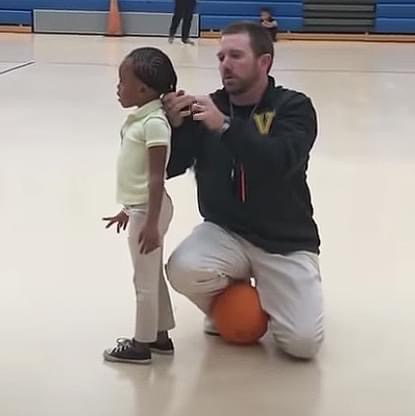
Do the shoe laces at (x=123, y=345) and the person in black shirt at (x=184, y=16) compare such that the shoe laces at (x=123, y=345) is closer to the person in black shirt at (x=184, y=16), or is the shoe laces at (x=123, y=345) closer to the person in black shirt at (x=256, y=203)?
the person in black shirt at (x=256, y=203)

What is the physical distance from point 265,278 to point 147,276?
0.42 meters

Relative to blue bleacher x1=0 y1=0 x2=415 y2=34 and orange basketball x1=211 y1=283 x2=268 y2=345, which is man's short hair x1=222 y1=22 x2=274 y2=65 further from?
blue bleacher x1=0 y1=0 x2=415 y2=34

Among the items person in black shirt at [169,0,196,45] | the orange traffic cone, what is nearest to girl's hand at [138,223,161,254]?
person in black shirt at [169,0,196,45]

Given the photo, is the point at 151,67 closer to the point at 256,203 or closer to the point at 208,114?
the point at 208,114

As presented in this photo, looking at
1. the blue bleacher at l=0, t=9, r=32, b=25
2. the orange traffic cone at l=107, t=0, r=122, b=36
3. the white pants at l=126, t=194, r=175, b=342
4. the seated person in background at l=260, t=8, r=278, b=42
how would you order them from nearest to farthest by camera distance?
the white pants at l=126, t=194, r=175, b=342 < the seated person in background at l=260, t=8, r=278, b=42 < the orange traffic cone at l=107, t=0, r=122, b=36 < the blue bleacher at l=0, t=9, r=32, b=25

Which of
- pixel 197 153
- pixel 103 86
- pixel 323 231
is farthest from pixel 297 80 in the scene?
pixel 197 153

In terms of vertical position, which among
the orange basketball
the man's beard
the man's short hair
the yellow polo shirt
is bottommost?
the orange basketball

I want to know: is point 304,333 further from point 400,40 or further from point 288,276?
point 400,40

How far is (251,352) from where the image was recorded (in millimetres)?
2670

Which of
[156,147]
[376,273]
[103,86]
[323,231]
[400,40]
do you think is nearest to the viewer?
[156,147]

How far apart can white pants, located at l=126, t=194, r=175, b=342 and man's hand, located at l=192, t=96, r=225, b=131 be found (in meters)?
0.24

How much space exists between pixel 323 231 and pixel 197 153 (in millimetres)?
1263

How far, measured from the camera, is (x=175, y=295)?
3.14 metres

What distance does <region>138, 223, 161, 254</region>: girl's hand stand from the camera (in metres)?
2.37
